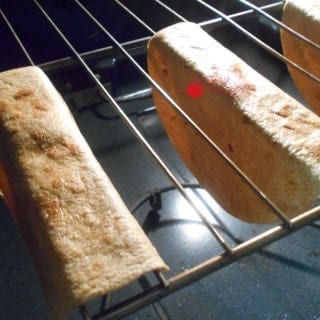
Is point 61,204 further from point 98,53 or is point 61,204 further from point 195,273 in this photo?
point 98,53

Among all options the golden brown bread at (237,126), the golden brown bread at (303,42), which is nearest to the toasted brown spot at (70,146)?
the golden brown bread at (237,126)

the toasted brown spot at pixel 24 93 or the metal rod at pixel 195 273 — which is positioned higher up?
the toasted brown spot at pixel 24 93

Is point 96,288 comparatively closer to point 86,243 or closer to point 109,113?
point 86,243

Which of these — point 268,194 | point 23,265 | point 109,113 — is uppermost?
point 268,194

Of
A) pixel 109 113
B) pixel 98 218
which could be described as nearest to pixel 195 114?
pixel 98 218

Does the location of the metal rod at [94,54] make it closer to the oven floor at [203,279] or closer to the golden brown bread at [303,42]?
the golden brown bread at [303,42]
